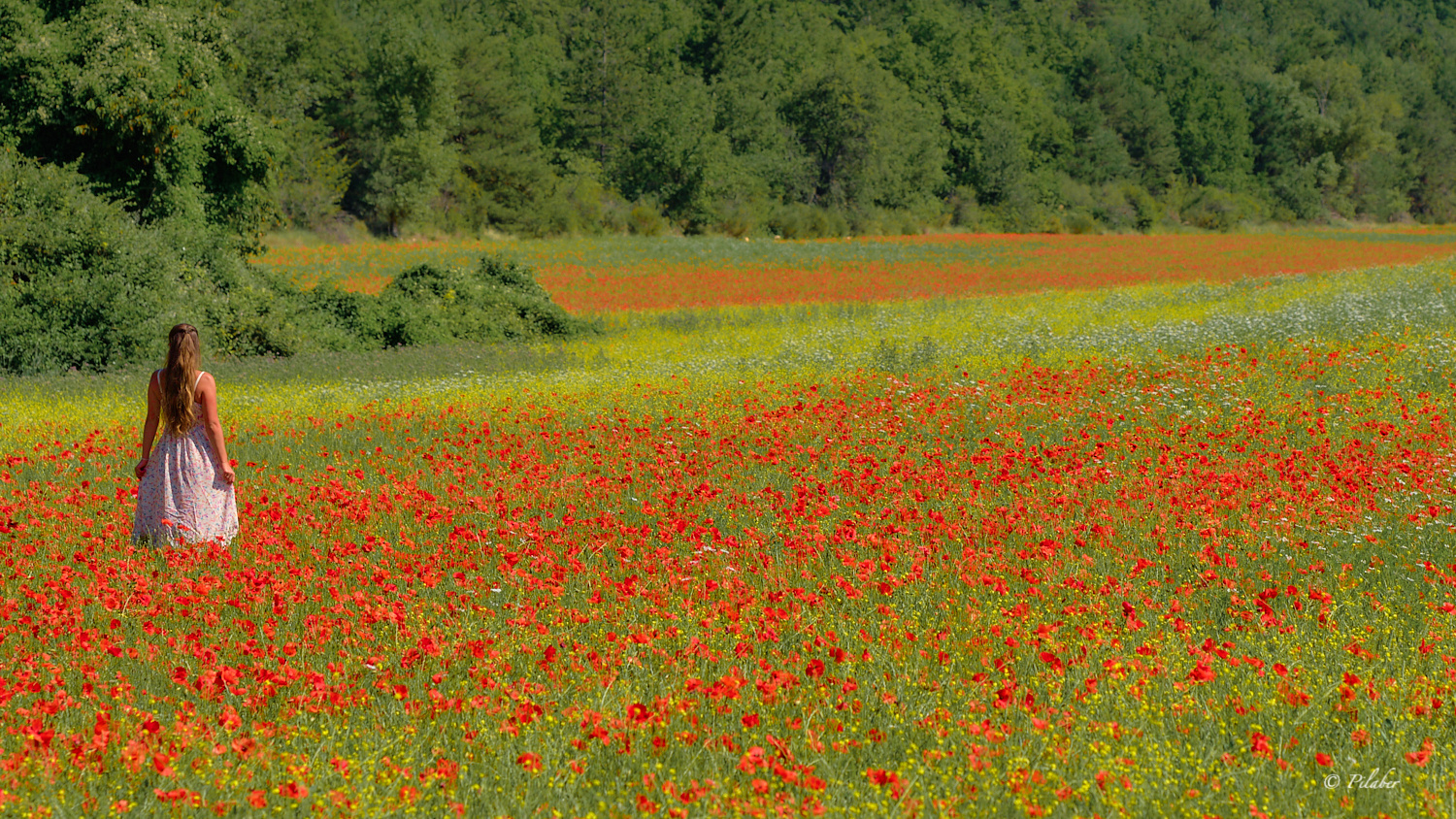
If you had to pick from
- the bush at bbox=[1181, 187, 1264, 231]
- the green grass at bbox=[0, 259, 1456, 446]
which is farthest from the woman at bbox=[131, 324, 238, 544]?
the bush at bbox=[1181, 187, 1264, 231]

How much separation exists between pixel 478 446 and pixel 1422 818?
27.4 ft

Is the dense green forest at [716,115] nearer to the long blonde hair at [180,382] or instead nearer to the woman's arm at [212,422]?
the long blonde hair at [180,382]

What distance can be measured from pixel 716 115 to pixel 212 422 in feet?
244

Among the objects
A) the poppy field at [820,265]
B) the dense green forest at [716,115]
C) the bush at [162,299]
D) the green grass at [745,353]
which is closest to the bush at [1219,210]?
the dense green forest at [716,115]

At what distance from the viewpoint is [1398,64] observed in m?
129

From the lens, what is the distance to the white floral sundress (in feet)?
23.0

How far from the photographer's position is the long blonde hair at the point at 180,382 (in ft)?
23.1

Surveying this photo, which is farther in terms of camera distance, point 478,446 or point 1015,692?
point 478,446

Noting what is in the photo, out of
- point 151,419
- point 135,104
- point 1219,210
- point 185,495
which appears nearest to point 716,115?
point 1219,210

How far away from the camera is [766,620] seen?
17.1 feet

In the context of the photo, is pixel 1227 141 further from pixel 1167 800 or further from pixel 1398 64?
pixel 1167 800

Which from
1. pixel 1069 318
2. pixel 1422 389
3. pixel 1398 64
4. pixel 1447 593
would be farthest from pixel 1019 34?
pixel 1447 593

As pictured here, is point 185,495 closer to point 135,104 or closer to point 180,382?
point 180,382

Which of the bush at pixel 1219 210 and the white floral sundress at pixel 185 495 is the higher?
the white floral sundress at pixel 185 495
